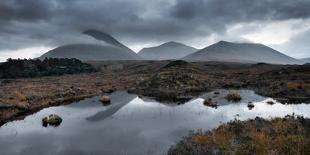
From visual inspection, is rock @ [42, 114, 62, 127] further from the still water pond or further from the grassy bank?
the grassy bank

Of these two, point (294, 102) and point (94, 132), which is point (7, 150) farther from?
point (294, 102)

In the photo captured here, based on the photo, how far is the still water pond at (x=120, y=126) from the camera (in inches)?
845

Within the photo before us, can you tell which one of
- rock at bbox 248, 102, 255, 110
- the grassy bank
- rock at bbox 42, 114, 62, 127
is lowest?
rock at bbox 42, 114, 62, 127

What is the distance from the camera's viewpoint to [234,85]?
6725 cm

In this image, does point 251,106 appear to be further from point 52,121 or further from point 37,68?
point 37,68

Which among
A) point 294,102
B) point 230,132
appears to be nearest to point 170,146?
point 230,132

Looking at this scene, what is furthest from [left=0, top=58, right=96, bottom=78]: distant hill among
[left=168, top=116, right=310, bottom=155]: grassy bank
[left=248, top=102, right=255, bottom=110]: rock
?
[left=168, top=116, right=310, bottom=155]: grassy bank

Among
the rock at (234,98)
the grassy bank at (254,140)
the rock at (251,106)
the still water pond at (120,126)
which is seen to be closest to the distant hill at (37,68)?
the still water pond at (120,126)

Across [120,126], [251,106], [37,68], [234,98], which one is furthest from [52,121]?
[37,68]

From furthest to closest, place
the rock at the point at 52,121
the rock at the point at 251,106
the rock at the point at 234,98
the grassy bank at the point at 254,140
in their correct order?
the rock at the point at 234,98 → the rock at the point at 251,106 → the rock at the point at 52,121 → the grassy bank at the point at 254,140

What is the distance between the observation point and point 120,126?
2852 centimetres

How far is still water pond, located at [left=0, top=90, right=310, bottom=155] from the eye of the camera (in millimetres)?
21453

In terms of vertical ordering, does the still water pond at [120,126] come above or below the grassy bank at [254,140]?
below

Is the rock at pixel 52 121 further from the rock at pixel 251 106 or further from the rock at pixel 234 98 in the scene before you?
the rock at pixel 234 98
